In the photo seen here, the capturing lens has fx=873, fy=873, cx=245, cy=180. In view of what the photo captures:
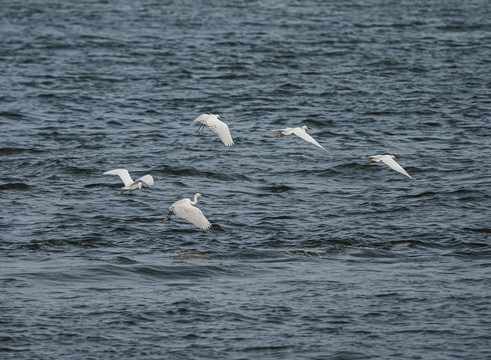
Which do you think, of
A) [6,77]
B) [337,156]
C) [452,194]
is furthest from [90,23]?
[452,194]

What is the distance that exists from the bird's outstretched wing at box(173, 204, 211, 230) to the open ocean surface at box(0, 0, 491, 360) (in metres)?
0.30

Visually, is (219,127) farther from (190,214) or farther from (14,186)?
(14,186)

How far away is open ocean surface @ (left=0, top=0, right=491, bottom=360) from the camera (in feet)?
35.7

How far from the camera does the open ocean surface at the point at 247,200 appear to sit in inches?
429

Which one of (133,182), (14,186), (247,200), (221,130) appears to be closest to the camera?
(133,182)

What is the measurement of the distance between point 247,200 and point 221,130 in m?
1.49

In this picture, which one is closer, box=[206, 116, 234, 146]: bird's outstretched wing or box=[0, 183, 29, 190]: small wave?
box=[206, 116, 234, 146]: bird's outstretched wing

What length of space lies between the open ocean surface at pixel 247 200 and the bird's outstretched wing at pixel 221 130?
1223 millimetres

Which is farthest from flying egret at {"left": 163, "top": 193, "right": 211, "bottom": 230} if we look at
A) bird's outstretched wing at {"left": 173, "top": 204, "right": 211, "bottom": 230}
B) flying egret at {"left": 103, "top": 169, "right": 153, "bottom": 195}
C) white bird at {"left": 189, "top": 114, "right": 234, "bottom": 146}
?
white bird at {"left": 189, "top": 114, "right": 234, "bottom": 146}

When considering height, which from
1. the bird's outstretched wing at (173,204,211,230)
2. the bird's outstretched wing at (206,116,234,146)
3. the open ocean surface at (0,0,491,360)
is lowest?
the open ocean surface at (0,0,491,360)

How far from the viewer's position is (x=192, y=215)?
47.0ft

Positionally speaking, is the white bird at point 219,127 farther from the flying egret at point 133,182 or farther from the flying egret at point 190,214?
the flying egret at point 190,214

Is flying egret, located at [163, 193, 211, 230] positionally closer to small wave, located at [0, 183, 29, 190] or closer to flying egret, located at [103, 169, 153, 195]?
flying egret, located at [103, 169, 153, 195]

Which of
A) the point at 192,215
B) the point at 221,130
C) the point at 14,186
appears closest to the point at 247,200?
the point at 221,130
